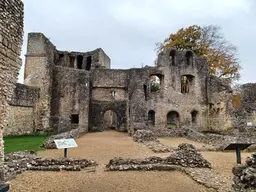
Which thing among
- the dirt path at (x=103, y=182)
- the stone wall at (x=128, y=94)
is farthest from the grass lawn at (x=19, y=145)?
the stone wall at (x=128, y=94)

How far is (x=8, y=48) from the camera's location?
17.1ft

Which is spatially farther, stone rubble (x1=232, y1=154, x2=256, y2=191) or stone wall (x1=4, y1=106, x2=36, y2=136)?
stone wall (x1=4, y1=106, x2=36, y2=136)

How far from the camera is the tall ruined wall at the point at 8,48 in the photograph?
16.4ft

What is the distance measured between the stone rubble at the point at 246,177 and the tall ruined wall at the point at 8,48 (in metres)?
5.36

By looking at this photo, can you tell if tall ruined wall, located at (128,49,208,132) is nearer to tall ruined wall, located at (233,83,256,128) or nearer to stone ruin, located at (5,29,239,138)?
stone ruin, located at (5,29,239,138)

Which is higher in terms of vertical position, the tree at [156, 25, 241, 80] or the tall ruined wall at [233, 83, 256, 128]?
the tree at [156, 25, 241, 80]

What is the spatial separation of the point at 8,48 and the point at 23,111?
45.8ft

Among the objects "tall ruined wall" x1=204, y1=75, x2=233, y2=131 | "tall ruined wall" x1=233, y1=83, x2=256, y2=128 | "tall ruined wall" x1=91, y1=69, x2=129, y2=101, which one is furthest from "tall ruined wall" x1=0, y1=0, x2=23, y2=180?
"tall ruined wall" x1=204, y1=75, x2=233, y2=131

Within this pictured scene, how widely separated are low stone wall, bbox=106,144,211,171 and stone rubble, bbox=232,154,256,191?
2.80 m

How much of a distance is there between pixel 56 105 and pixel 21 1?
17197 mm

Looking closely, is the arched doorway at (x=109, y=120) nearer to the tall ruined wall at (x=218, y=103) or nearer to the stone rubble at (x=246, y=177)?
the tall ruined wall at (x=218, y=103)

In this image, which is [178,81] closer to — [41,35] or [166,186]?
[41,35]

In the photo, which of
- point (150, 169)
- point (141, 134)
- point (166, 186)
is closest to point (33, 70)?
point (141, 134)

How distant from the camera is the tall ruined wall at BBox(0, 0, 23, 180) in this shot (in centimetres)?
499
